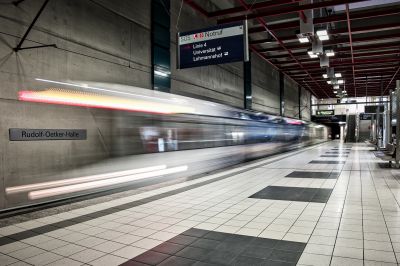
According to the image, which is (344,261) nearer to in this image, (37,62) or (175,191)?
(175,191)

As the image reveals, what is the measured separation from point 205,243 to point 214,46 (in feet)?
17.1

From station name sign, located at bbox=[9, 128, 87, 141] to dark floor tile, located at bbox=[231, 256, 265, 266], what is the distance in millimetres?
3808

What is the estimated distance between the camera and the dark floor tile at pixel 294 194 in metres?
6.16

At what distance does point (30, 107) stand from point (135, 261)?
3528 mm

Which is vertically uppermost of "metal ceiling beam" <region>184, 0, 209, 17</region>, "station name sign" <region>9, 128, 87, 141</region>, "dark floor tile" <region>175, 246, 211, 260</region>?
"metal ceiling beam" <region>184, 0, 209, 17</region>

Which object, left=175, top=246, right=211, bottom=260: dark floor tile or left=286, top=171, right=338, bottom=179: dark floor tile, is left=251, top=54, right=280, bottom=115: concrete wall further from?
left=175, top=246, right=211, bottom=260: dark floor tile

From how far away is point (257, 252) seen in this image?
3.46 meters

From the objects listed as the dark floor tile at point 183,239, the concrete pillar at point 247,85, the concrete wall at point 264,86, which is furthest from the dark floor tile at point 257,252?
the concrete wall at point 264,86

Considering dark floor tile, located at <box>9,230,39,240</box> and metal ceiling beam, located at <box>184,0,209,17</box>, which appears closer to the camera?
dark floor tile, located at <box>9,230,39,240</box>

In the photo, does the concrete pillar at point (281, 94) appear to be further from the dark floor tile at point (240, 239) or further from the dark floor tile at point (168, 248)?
the dark floor tile at point (168, 248)

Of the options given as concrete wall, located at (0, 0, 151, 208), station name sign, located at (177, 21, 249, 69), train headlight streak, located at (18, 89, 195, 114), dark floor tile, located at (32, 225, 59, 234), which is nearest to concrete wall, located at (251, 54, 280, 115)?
station name sign, located at (177, 21, 249, 69)

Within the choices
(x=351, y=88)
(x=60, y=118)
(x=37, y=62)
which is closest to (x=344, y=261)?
(x=60, y=118)

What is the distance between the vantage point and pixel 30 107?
18.0 feet

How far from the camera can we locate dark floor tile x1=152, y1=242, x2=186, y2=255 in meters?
3.57
